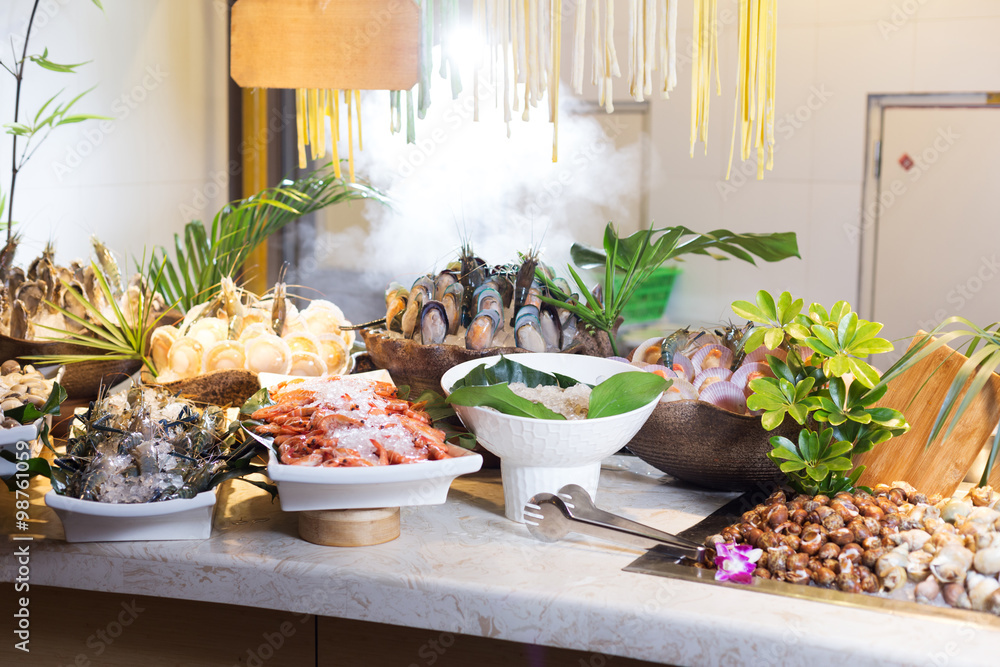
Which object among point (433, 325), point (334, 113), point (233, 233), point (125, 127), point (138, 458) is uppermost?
point (125, 127)

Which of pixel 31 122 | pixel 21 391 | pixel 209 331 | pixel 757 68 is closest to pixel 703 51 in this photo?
pixel 757 68

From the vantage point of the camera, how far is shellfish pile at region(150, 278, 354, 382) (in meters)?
1.36

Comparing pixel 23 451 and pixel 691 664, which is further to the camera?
pixel 23 451

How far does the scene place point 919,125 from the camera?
3189 mm

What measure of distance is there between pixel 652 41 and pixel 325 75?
505 millimetres

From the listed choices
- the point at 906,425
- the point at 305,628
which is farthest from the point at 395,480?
the point at 906,425

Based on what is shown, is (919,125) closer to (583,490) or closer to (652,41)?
(652,41)

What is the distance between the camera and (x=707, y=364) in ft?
3.80

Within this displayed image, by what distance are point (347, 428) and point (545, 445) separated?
223 mm

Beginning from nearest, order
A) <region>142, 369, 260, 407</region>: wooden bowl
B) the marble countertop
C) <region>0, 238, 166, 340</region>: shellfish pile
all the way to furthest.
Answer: the marble countertop → <region>142, 369, 260, 407</region>: wooden bowl → <region>0, 238, 166, 340</region>: shellfish pile

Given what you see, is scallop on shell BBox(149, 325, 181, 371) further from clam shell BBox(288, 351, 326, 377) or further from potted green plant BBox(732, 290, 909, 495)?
potted green plant BBox(732, 290, 909, 495)

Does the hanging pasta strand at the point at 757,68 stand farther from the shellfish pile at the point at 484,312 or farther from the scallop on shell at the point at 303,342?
the scallop on shell at the point at 303,342

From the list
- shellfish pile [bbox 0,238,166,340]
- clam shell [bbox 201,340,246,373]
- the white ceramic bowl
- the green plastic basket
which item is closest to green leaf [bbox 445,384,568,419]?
the white ceramic bowl

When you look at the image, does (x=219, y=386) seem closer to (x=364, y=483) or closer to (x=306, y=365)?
(x=306, y=365)
